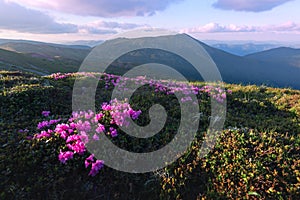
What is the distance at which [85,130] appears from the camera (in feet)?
24.6

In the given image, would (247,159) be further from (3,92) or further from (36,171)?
(3,92)

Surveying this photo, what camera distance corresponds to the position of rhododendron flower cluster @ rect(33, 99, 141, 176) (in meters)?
6.54

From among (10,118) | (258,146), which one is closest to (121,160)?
(258,146)

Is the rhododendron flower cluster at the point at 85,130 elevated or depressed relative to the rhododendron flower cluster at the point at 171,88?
depressed

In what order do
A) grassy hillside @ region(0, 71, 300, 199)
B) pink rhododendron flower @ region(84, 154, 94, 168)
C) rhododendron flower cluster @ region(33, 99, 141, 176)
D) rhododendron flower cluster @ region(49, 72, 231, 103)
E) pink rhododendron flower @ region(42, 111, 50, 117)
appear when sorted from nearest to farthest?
1. grassy hillside @ region(0, 71, 300, 199)
2. pink rhododendron flower @ region(84, 154, 94, 168)
3. rhododendron flower cluster @ region(33, 99, 141, 176)
4. pink rhododendron flower @ region(42, 111, 50, 117)
5. rhododendron flower cluster @ region(49, 72, 231, 103)

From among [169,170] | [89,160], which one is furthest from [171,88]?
[89,160]

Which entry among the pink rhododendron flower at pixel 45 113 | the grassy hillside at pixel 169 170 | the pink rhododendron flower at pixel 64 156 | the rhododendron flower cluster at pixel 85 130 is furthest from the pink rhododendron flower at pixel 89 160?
the pink rhododendron flower at pixel 45 113

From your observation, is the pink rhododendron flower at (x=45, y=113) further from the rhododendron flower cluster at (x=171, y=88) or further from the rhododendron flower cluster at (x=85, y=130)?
the rhododendron flower cluster at (x=171, y=88)

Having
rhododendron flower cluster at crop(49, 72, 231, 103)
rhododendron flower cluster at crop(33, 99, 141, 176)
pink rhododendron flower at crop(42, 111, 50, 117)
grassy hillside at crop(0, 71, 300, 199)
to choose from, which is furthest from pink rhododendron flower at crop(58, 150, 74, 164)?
rhododendron flower cluster at crop(49, 72, 231, 103)

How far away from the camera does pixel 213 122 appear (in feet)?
29.5

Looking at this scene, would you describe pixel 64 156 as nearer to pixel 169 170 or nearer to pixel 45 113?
pixel 169 170

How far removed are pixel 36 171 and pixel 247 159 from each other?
6102 mm

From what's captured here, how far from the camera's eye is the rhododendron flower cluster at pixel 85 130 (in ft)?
21.4

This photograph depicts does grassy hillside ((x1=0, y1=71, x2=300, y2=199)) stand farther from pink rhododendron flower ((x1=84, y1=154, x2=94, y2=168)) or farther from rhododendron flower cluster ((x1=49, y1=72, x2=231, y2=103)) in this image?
rhododendron flower cluster ((x1=49, y1=72, x2=231, y2=103))
